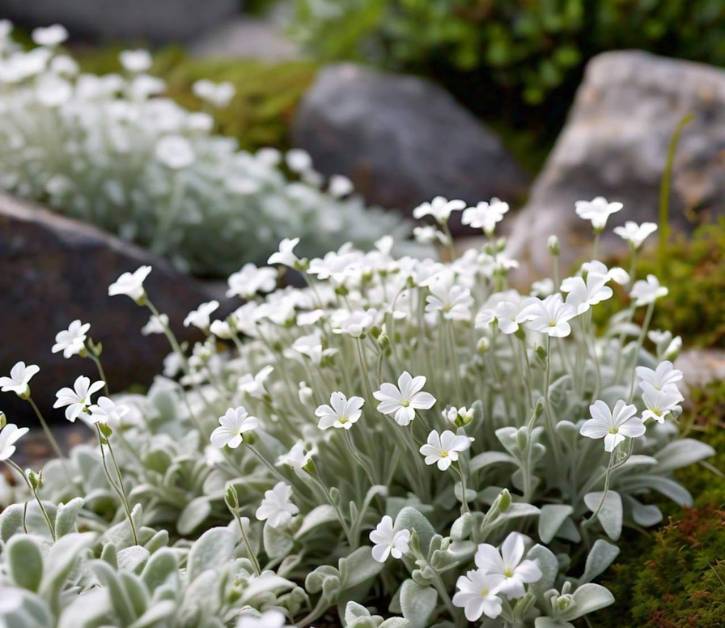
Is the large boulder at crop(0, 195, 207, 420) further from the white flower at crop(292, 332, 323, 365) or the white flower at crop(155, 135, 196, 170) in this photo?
the white flower at crop(292, 332, 323, 365)

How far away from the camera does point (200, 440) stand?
8.57 feet

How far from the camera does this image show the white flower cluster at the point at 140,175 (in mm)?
3803

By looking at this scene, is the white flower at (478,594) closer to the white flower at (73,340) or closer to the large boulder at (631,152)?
the white flower at (73,340)

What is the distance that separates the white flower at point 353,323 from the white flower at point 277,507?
376mm

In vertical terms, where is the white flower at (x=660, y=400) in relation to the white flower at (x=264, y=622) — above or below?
below

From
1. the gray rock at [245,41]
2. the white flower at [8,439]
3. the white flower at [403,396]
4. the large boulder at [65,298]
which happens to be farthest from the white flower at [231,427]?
the gray rock at [245,41]

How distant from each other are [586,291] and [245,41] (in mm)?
6579

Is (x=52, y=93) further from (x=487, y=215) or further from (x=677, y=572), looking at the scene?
(x=677, y=572)

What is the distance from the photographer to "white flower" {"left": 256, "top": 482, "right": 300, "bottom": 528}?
6.47ft

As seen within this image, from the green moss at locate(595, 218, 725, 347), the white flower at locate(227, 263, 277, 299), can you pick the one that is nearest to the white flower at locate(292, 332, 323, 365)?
the white flower at locate(227, 263, 277, 299)

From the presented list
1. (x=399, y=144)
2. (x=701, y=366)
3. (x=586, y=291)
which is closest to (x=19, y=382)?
(x=586, y=291)

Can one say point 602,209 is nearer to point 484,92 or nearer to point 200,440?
point 200,440

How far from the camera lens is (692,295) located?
3131 millimetres

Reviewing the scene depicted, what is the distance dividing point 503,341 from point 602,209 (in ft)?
2.12
